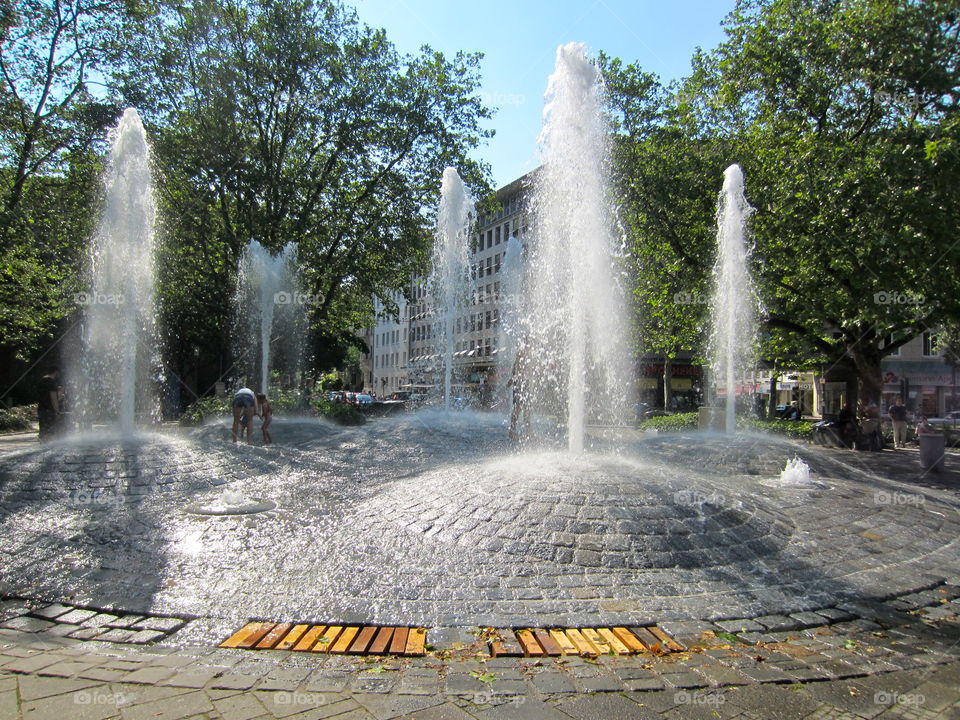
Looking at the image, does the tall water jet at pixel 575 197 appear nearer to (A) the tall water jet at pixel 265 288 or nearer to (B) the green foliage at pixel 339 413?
(B) the green foliage at pixel 339 413

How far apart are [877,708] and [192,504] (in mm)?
7205

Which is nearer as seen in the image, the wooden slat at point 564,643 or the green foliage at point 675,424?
the wooden slat at point 564,643

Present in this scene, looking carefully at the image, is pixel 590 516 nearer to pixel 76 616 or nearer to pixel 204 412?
pixel 76 616

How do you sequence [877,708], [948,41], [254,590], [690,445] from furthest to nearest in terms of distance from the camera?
[948,41] → [690,445] → [254,590] → [877,708]

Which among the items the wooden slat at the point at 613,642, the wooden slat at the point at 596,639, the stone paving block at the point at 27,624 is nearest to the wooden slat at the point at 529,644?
the wooden slat at the point at 596,639

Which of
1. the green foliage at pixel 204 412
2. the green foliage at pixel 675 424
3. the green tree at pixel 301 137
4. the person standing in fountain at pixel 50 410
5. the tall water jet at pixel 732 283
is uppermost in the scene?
the green tree at pixel 301 137

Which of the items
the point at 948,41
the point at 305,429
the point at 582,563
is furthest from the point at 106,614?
the point at 948,41

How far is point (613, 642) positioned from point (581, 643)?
0.22 m

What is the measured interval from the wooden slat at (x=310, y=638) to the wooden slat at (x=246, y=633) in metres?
0.29

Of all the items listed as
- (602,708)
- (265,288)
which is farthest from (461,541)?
(265,288)

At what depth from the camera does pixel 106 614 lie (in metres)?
4.91

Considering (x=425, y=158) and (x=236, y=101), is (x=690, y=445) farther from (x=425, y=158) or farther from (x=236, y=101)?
(x=236, y=101)

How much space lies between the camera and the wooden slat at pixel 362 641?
4292 mm

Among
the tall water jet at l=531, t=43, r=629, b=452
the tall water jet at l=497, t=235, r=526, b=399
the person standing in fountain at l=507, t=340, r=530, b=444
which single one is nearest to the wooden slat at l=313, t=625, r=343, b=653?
the tall water jet at l=531, t=43, r=629, b=452
